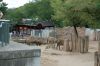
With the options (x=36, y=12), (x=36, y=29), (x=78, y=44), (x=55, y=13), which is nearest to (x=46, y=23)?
(x=36, y=29)

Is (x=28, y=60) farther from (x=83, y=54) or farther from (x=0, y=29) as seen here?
(x=83, y=54)

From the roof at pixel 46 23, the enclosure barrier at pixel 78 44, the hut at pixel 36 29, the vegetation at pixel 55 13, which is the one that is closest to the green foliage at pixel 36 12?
the vegetation at pixel 55 13

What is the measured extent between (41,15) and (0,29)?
4658 centimetres

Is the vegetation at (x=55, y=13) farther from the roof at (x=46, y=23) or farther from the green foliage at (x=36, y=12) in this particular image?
the roof at (x=46, y=23)

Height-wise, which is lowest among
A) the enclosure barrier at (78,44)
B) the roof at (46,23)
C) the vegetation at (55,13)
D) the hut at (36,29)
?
the enclosure barrier at (78,44)

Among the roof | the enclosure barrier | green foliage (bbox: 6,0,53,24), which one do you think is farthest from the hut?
the enclosure barrier

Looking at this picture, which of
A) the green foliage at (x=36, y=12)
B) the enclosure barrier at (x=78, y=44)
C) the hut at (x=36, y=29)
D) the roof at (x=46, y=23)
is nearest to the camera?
the enclosure barrier at (x=78, y=44)

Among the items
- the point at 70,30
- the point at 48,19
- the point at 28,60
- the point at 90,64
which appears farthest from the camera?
the point at 48,19

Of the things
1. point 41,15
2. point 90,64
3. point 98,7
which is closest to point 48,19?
point 41,15

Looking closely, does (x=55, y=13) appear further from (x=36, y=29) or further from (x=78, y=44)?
(x=36, y=29)

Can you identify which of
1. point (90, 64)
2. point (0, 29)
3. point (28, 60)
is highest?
point (0, 29)

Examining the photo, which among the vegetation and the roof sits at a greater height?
the vegetation

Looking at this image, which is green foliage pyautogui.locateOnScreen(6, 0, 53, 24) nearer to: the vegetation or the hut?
the vegetation

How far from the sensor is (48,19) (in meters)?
51.6
